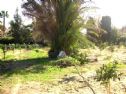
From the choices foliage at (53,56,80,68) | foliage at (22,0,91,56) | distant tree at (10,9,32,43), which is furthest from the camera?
distant tree at (10,9,32,43)

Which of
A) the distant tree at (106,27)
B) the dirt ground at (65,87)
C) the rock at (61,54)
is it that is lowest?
the dirt ground at (65,87)

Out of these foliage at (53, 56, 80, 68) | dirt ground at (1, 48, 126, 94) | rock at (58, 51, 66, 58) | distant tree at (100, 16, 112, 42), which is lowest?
dirt ground at (1, 48, 126, 94)

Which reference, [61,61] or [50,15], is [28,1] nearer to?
[50,15]

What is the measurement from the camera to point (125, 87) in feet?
36.8

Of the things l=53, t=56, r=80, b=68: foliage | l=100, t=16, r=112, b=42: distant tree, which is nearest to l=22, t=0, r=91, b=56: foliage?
l=53, t=56, r=80, b=68: foliage

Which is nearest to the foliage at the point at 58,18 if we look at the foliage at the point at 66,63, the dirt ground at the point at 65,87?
the foliage at the point at 66,63

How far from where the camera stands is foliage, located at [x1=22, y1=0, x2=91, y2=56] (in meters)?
20.8

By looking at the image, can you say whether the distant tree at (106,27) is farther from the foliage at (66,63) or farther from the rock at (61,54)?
the foliage at (66,63)

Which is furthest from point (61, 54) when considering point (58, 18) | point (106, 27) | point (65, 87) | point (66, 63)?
point (106, 27)

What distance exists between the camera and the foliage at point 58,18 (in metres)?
20.8

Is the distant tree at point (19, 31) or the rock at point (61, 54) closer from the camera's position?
the rock at point (61, 54)

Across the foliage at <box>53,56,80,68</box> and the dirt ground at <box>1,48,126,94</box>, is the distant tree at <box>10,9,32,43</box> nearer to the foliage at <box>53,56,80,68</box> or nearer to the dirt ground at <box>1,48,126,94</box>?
the foliage at <box>53,56,80,68</box>

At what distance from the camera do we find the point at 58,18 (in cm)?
2091

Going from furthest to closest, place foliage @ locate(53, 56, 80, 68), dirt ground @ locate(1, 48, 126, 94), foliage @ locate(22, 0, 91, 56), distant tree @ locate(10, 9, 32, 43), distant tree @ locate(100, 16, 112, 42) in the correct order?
distant tree @ locate(100, 16, 112, 42) < distant tree @ locate(10, 9, 32, 43) < foliage @ locate(22, 0, 91, 56) < foliage @ locate(53, 56, 80, 68) < dirt ground @ locate(1, 48, 126, 94)
